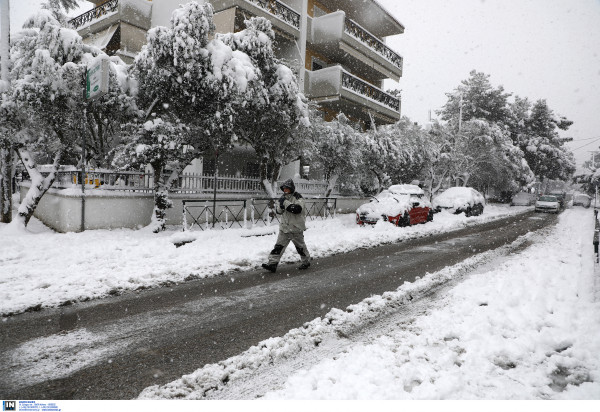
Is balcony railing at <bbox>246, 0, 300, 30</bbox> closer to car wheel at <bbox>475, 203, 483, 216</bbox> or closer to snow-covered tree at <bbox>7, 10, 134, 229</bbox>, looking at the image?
snow-covered tree at <bbox>7, 10, 134, 229</bbox>

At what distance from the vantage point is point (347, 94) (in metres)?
17.8

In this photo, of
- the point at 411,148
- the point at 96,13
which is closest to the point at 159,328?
the point at 411,148

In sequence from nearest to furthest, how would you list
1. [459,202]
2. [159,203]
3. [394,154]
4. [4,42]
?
[4,42] → [159,203] → [394,154] → [459,202]

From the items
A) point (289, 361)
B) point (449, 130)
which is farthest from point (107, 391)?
point (449, 130)

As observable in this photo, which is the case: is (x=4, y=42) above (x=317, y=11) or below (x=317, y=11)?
below

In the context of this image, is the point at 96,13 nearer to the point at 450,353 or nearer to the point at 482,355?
the point at 450,353

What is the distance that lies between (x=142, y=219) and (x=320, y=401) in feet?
30.5

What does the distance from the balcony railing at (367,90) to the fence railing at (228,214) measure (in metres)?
7.19

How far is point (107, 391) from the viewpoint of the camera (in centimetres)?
244

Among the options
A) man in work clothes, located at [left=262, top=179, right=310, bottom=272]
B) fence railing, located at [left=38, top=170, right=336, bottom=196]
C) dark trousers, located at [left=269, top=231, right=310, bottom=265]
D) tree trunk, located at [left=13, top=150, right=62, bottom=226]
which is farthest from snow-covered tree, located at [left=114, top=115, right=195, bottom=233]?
dark trousers, located at [left=269, top=231, right=310, bottom=265]

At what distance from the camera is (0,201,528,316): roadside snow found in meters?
4.63

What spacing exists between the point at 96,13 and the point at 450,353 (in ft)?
68.3

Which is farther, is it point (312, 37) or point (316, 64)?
point (316, 64)

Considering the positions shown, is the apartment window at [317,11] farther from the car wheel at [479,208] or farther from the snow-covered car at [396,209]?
the car wheel at [479,208]
